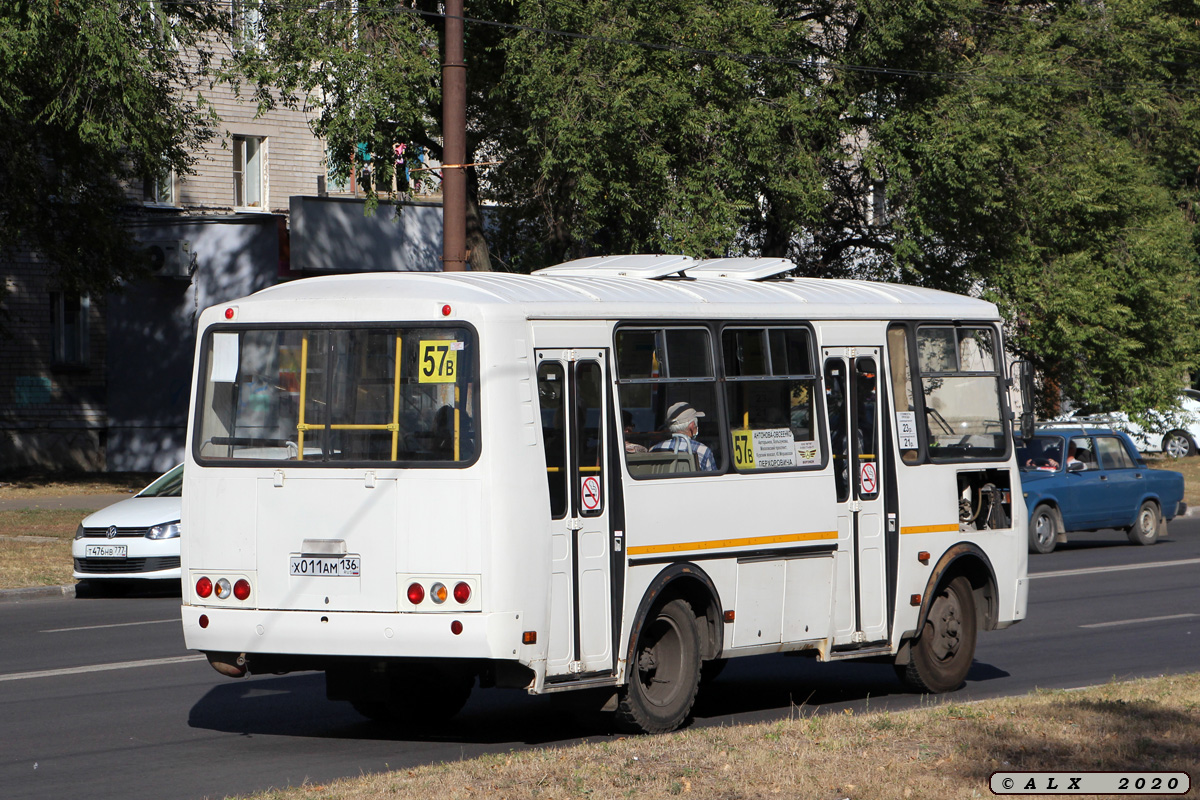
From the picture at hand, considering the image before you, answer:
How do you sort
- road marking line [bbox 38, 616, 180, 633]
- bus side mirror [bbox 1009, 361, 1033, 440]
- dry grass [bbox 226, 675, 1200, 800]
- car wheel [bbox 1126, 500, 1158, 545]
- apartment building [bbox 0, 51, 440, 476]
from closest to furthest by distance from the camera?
dry grass [bbox 226, 675, 1200, 800] < bus side mirror [bbox 1009, 361, 1033, 440] < road marking line [bbox 38, 616, 180, 633] < car wheel [bbox 1126, 500, 1158, 545] < apartment building [bbox 0, 51, 440, 476]

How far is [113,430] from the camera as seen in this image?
3653cm

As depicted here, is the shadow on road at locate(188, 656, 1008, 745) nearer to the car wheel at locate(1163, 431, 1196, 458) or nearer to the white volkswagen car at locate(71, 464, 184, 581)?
the white volkswagen car at locate(71, 464, 184, 581)

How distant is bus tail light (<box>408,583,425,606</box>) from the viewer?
27.7 ft

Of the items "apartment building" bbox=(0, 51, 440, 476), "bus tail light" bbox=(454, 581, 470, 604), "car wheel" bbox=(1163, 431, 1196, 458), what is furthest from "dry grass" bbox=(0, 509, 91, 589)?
"car wheel" bbox=(1163, 431, 1196, 458)

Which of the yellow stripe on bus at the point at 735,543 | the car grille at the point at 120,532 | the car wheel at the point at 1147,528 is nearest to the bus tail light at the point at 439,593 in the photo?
the yellow stripe on bus at the point at 735,543

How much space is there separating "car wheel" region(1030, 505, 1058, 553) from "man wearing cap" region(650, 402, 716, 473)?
46.3 ft

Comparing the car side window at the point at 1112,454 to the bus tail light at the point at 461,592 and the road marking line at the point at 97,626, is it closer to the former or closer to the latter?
the road marking line at the point at 97,626

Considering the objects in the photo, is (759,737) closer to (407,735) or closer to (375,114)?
(407,735)

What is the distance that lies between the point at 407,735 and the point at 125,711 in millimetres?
1944

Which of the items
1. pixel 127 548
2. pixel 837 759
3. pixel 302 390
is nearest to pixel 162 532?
pixel 127 548

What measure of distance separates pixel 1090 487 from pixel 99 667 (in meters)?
15.4

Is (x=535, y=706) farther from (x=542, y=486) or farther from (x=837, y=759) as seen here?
(x=837, y=759)

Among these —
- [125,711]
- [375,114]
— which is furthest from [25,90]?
[125,711]

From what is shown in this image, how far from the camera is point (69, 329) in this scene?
36.5m
